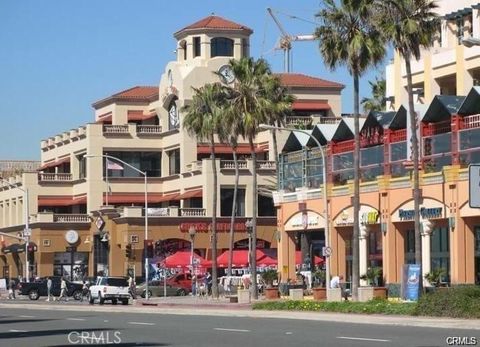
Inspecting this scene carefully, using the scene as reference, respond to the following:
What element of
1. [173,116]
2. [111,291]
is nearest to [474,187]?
[111,291]

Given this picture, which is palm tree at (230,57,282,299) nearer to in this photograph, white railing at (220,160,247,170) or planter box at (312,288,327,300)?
planter box at (312,288,327,300)

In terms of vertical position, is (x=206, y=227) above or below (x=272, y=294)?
above

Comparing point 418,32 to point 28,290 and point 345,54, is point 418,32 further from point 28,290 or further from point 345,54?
point 28,290

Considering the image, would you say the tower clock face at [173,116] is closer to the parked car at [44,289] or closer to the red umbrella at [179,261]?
the red umbrella at [179,261]

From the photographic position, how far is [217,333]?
105 feet

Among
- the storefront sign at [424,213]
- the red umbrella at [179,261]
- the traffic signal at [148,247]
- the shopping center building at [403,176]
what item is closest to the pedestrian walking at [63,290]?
the traffic signal at [148,247]

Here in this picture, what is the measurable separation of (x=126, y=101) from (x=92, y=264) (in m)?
17.0

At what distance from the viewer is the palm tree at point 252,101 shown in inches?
2569

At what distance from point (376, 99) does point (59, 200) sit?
1195 inches

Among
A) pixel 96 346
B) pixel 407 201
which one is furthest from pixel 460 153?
pixel 96 346

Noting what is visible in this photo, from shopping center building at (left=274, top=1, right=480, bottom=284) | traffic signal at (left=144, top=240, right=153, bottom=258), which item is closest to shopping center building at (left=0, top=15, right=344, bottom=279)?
traffic signal at (left=144, top=240, right=153, bottom=258)

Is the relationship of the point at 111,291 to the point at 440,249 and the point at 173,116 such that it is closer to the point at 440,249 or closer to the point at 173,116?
the point at 440,249

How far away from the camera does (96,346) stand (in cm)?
2717

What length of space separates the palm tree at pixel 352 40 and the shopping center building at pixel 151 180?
134ft
